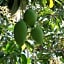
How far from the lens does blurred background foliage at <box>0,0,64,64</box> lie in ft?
5.87

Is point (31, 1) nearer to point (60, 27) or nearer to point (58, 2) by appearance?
point (58, 2)

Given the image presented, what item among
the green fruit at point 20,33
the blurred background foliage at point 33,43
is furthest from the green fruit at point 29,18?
the blurred background foliage at point 33,43

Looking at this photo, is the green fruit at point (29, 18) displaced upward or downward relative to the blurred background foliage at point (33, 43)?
upward

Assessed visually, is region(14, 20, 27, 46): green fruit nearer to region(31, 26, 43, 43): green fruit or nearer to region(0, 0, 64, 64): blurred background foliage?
region(31, 26, 43, 43): green fruit

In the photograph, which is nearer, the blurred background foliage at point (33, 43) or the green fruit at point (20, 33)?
the green fruit at point (20, 33)

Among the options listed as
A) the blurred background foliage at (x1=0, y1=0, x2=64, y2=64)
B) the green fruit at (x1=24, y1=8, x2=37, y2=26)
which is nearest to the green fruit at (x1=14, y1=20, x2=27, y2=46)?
the green fruit at (x1=24, y1=8, x2=37, y2=26)

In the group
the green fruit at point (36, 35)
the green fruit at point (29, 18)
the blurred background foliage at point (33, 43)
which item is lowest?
the blurred background foliage at point (33, 43)

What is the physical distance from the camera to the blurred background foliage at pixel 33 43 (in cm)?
179

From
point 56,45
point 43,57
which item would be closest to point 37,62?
point 43,57

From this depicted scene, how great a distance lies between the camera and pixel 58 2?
185 cm

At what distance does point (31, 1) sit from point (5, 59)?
1.96 feet

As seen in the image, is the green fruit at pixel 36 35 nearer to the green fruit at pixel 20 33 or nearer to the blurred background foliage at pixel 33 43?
the green fruit at pixel 20 33

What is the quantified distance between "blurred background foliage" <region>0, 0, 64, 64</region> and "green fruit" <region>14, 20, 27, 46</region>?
1.96ft

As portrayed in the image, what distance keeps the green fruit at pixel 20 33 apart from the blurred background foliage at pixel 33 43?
60cm
